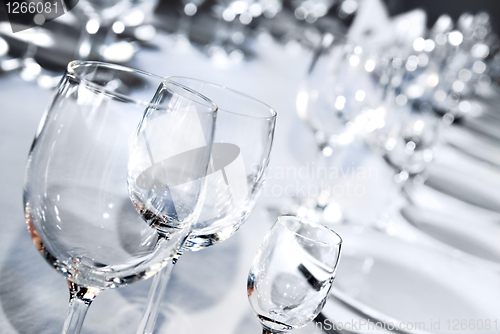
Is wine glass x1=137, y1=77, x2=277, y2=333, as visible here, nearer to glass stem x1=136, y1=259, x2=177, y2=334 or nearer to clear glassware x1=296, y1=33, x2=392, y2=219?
glass stem x1=136, y1=259, x2=177, y2=334

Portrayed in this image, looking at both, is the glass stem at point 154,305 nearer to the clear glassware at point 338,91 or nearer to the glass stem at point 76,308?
the glass stem at point 76,308

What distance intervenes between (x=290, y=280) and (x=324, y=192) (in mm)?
416

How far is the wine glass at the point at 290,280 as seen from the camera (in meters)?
0.36

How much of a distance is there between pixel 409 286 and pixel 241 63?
3.74 ft

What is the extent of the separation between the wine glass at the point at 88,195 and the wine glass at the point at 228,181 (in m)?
0.09

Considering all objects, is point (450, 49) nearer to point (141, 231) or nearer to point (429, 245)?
point (429, 245)

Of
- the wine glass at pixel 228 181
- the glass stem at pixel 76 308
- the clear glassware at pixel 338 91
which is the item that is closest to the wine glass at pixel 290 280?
the wine glass at pixel 228 181

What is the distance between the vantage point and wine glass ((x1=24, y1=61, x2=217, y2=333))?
25cm

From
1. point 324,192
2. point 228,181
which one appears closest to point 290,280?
point 228,181

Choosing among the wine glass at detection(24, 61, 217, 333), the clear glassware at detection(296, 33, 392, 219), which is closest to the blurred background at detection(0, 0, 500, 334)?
the clear glassware at detection(296, 33, 392, 219)

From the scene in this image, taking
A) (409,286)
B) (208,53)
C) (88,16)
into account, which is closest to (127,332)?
(409,286)

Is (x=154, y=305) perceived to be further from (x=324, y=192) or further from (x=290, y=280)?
(x=324, y=192)

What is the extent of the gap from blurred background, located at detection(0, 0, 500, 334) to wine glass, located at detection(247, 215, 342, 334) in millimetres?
57

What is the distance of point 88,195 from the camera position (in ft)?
0.85
